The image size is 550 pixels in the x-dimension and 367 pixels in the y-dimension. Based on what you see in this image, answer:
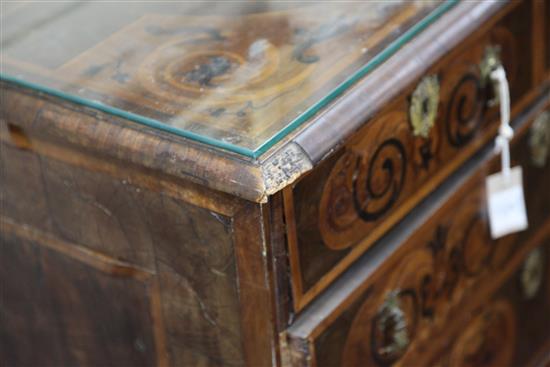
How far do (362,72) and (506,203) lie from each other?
0.33m

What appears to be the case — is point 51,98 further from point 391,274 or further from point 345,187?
point 391,274

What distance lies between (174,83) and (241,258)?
160mm

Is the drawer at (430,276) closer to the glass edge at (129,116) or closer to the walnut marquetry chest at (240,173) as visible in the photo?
the walnut marquetry chest at (240,173)

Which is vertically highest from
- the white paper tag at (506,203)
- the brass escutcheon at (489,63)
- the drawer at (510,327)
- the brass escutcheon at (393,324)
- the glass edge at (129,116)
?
the glass edge at (129,116)

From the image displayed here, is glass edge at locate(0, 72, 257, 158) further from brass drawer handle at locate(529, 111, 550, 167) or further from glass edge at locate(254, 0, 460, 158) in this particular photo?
brass drawer handle at locate(529, 111, 550, 167)

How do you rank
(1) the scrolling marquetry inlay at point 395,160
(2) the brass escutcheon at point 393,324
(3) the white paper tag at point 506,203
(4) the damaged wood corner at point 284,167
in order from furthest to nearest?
(3) the white paper tag at point 506,203 → (2) the brass escutcheon at point 393,324 → (1) the scrolling marquetry inlay at point 395,160 → (4) the damaged wood corner at point 284,167

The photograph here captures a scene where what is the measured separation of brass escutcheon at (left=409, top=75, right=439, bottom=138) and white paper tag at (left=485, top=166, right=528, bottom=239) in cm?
15

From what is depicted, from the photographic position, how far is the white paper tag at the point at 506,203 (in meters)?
1.15

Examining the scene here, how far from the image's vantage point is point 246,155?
0.81 metres

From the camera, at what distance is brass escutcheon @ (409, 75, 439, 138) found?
3.30ft

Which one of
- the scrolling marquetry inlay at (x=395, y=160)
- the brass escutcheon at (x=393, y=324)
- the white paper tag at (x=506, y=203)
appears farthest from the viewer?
the white paper tag at (x=506, y=203)

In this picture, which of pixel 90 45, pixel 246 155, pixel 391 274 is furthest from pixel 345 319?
pixel 90 45

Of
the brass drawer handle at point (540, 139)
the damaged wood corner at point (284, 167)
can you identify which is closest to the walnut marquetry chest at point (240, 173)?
the damaged wood corner at point (284, 167)

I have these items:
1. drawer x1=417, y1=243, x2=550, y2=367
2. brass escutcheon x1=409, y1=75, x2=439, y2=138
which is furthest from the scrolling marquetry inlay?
drawer x1=417, y1=243, x2=550, y2=367
